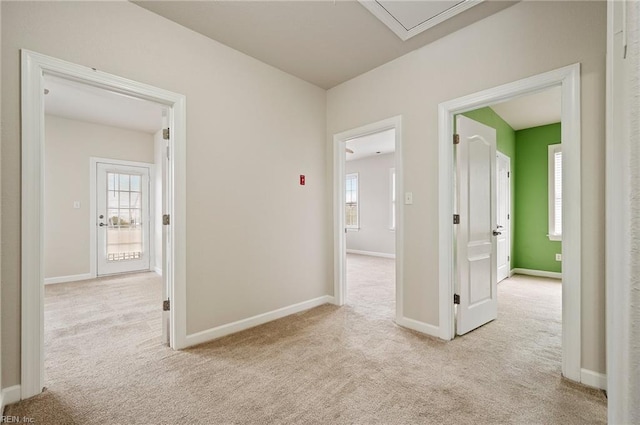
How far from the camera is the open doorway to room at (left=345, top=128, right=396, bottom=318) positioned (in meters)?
6.09

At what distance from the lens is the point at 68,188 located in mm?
4840

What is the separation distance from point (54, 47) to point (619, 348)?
302 cm

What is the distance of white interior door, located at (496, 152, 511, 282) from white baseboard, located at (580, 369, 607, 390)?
2.97 metres

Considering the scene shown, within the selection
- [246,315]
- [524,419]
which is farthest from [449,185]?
[246,315]

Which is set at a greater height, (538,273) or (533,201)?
(533,201)

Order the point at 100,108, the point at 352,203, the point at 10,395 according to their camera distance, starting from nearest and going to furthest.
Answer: the point at 10,395, the point at 100,108, the point at 352,203

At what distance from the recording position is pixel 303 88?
3.41 metres

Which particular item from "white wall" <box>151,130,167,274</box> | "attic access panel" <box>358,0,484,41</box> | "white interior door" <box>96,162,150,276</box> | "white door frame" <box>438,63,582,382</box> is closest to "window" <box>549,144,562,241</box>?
"white door frame" <box>438,63,582,382</box>

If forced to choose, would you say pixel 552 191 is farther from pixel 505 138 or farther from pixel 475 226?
pixel 475 226

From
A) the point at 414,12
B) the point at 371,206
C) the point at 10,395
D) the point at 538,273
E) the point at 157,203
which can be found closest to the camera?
the point at 10,395

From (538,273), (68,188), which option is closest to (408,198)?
(538,273)

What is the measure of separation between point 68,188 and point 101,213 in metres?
0.62

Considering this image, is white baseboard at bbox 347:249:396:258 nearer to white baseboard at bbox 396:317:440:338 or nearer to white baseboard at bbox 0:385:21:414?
white baseboard at bbox 396:317:440:338

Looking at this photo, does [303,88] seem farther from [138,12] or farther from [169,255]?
[169,255]
